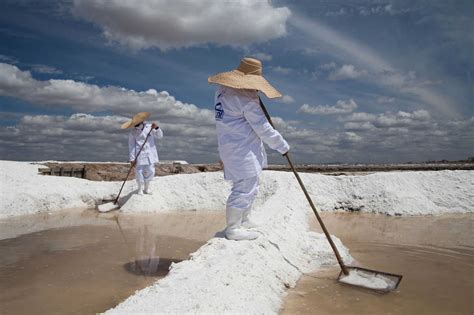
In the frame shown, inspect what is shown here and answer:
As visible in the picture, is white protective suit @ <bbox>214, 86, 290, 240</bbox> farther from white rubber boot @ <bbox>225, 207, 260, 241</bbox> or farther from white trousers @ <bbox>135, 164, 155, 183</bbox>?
white trousers @ <bbox>135, 164, 155, 183</bbox>

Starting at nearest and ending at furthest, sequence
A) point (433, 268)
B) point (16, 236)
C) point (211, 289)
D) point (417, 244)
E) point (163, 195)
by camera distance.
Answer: point (211, 289), point (433, 268), point (417, 244), point (16, 236), point (163, 195)

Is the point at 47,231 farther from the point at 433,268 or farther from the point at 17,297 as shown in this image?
the point at 433,268

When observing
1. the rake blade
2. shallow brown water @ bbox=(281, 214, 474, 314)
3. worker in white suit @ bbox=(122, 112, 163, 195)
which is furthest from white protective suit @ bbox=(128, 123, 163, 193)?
the rake blade

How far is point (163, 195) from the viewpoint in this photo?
9.12 m

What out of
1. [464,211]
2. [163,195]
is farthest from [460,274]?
[163,195]

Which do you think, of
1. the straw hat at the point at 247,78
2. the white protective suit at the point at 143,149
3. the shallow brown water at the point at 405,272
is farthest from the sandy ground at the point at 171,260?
the straw hat at the point at 247,78

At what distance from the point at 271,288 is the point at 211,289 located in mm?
651

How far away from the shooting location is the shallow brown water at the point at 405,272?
280cm

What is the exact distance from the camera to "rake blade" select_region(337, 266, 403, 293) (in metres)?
3.09

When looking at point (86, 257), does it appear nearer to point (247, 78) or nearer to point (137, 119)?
point (247, 78)

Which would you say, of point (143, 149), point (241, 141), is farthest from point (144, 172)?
point (241, 141)

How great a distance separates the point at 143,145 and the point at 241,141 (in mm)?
5201

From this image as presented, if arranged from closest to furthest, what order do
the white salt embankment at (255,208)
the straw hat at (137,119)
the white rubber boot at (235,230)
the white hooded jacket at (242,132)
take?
the white salt embankment at (255,208), the white hooded jacket at (242,132), the white rubber boot at (235,230), the straw hat at (137,119)

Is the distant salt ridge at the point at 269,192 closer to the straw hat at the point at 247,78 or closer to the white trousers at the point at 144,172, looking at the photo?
the white trousers at the point at 144,172
